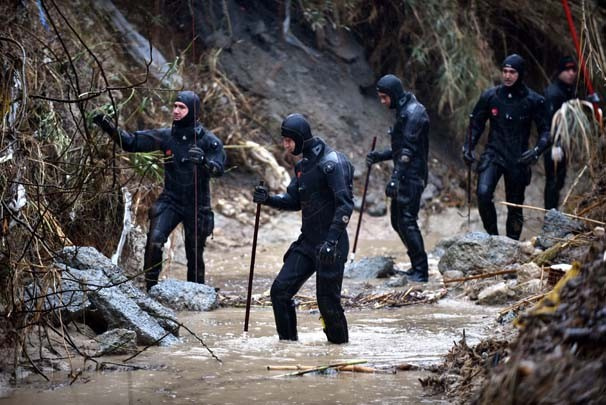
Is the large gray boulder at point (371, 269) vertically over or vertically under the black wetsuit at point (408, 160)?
under

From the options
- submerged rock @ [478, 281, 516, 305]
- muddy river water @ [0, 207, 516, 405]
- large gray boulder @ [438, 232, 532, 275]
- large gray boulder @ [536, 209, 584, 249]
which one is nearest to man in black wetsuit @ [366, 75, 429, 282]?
large gray boulder @ [438, 232, 532, 275]

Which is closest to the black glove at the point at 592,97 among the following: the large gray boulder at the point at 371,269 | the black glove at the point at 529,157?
the black glove at the point at 529,157

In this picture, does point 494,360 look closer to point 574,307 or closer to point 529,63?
point 574,307

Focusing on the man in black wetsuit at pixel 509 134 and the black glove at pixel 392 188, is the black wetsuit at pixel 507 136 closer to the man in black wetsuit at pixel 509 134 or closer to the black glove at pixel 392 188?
the man in black wetsuit at pixel 509 134

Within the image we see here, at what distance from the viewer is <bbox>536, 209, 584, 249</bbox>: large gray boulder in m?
10.5

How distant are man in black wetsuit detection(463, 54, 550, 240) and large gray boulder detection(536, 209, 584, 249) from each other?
1.24m

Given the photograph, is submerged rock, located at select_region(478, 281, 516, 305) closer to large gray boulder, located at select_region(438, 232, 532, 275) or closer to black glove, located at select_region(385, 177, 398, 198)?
large gray boulder, located at select_region(438, 232, 532, 275)

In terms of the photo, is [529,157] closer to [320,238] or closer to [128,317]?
[320,238]

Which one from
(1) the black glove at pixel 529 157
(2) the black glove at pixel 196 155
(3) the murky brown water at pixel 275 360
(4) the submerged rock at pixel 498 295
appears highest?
(1) the black glove at pixel 529 157

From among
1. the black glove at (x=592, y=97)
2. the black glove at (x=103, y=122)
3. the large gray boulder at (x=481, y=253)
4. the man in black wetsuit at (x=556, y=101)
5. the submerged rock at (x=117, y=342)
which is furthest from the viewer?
the man in black wetsuit at (x=556, y=101)

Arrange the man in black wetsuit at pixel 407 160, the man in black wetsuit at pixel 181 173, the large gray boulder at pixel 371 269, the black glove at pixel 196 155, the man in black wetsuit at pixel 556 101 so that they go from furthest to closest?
the man in black wetsuit at pixel 556 101 < the large gray boulder at pixel 371 269 < the man in black wetsuit at pixel 407 160 < the man in black wetsuit at pixel 181 173 < the black glove at pixel 196 155

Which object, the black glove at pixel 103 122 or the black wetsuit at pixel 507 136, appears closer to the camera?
the black glove at pixel 103 122

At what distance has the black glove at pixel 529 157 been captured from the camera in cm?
1179

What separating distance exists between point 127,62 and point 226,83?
1777 mm
